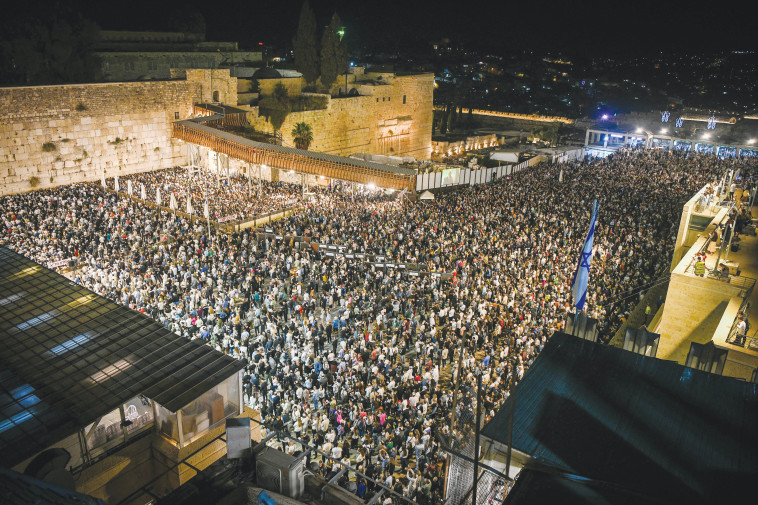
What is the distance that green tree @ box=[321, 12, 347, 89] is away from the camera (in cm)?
3638

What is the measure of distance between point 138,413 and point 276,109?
28342mm

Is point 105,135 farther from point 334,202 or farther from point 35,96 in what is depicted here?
point 334,202

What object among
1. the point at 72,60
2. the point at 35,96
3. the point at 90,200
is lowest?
the point at 90,200

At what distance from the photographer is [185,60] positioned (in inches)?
1550

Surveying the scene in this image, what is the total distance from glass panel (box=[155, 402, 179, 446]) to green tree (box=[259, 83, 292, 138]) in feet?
93.5

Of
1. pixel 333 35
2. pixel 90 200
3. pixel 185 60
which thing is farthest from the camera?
pixel 185 60

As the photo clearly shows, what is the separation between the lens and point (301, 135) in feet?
112

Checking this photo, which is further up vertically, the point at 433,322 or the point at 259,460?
the point at 259,460

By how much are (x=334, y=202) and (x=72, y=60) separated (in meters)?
16.9

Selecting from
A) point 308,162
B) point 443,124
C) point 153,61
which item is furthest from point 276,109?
point 443,124

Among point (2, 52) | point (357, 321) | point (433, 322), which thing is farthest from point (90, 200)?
point (433, 322)

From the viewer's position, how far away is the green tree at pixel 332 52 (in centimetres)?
3638

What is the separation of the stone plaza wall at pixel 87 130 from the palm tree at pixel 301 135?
6383 mm

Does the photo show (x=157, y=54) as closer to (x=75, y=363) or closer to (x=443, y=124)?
(x=443, y=124)
